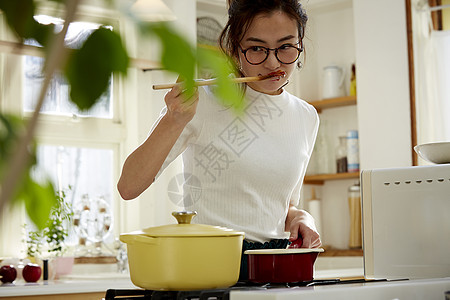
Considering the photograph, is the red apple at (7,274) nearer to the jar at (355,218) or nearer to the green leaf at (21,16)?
the jar at (355,218)

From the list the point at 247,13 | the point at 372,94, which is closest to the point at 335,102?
the point at 372,94

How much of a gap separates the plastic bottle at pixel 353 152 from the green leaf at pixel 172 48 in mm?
3590

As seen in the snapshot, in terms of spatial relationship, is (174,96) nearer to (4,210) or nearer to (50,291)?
(4,210)

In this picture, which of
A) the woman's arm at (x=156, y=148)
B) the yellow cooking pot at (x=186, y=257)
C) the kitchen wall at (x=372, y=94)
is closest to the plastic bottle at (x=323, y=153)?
the kitchen wall at (x=372, y=94)

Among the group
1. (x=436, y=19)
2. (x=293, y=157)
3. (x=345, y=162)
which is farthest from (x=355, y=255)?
(x=293, y=157)

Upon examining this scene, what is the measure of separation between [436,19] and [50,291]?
100 inches

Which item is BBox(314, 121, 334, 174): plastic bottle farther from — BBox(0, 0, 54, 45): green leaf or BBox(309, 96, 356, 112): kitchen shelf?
BBox(0, 0, 54, 45): green leaf

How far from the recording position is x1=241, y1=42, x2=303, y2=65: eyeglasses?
1.43m

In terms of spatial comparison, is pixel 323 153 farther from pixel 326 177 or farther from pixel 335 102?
pixel 335 102

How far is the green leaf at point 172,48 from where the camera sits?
310mm

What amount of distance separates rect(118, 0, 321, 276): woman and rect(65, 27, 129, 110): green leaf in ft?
3.42

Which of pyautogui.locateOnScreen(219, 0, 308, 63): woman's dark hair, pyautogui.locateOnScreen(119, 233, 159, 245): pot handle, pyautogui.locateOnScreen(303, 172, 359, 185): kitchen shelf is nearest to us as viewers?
pyautogui.locateOnScreen(119, 233, 159, 245): pot handle

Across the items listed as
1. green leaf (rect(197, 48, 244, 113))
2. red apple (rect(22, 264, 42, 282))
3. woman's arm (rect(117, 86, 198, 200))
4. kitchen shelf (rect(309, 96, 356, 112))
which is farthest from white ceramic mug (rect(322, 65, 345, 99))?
green leaf (rect(197, 48, 244, 113))

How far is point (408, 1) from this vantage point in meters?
3.59
